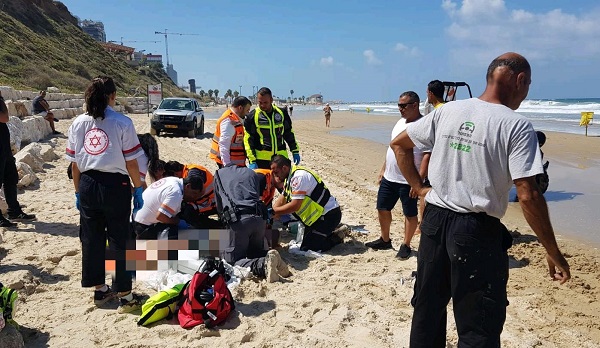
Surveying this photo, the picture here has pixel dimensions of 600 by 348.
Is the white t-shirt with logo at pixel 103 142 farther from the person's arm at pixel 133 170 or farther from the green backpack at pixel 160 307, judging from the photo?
the green backpack at pixel 160 307

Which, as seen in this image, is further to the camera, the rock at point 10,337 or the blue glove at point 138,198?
the blue glove at point 138,198

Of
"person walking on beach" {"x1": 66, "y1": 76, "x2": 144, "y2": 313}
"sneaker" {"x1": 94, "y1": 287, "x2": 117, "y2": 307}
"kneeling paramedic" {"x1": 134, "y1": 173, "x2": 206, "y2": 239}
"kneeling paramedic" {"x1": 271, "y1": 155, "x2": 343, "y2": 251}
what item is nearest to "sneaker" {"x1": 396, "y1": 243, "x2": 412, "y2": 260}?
"kneeling paramedic" {"x1": 271, "y1": 155, "x2": 343, "y2": 251}

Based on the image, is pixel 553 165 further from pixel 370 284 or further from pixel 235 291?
pixel 235 291

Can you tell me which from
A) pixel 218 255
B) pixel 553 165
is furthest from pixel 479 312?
pixel 553 165

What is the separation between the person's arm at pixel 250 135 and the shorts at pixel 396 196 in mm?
1689

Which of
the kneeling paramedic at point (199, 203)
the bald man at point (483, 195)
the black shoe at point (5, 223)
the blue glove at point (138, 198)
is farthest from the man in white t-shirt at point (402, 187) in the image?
the black shoe at point (5, 223)

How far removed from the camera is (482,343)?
2145 mm

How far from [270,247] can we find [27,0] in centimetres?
5531

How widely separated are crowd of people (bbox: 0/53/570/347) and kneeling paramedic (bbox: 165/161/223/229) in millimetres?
15

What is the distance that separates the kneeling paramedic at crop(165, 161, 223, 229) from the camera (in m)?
4.74

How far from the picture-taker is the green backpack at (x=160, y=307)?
10.6ft

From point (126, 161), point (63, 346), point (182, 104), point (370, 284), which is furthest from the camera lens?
point (182, 104)

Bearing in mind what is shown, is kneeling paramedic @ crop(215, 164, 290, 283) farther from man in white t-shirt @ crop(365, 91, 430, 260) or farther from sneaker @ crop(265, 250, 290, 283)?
man in white t-shirt @ crop(365, 91, 430, 260)

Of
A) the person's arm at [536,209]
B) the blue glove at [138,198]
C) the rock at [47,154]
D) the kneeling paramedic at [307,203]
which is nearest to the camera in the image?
the person's arm at [536,209]
